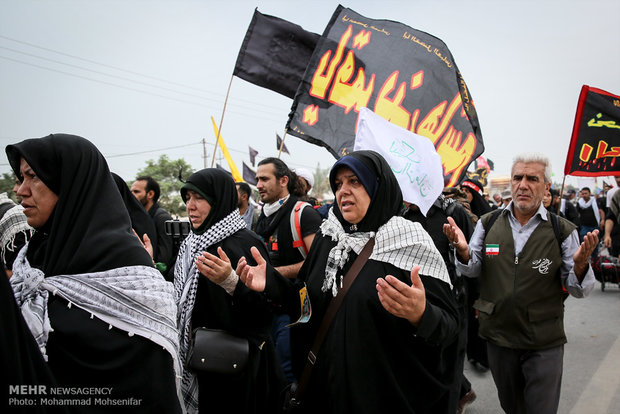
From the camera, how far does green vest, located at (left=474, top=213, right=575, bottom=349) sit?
2.69 m

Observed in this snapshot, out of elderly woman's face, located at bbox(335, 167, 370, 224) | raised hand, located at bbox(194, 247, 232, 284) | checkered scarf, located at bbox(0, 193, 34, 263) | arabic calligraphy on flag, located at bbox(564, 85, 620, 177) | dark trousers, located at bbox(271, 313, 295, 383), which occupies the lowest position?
dark trousers, located at bbox(271, 313, 295, 383)

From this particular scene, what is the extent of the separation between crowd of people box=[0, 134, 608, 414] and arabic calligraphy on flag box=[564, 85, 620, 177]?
144cm

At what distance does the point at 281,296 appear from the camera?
2.35 metres

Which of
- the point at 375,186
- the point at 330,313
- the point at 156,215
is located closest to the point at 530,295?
the point at 375,186

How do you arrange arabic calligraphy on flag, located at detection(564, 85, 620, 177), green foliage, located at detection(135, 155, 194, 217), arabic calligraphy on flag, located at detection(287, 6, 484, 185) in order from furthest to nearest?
1. green foliage, located at detection(135, 155, 194, 217)
2. arabic calligraphy on flag, located at detection(287, 6, 484, 185)
3. arabic calligraphy on flag, located at detection(564, 85, 620, 177)

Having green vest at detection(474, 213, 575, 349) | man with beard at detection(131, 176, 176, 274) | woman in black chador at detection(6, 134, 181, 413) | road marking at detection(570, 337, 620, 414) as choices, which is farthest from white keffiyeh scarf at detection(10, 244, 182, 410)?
road marking at detection(570, 337, 620, 414)

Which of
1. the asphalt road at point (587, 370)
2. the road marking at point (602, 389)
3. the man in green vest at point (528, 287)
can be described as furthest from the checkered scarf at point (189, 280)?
the road marking at point (602, 389)

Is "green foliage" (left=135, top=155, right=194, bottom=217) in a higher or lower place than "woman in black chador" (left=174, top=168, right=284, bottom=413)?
lower

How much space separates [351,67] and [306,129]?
85cm

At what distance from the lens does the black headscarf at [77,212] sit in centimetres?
162

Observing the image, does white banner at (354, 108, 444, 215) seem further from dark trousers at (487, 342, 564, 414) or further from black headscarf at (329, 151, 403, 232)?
dark trousers at (487, 342, 564, 414)

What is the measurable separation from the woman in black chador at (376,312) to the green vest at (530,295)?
0.84 m

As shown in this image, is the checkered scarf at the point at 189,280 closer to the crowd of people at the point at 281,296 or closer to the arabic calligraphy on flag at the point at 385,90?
the crowd of people at the point at 281,296

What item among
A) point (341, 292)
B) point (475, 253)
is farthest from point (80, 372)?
point (475, 253)
